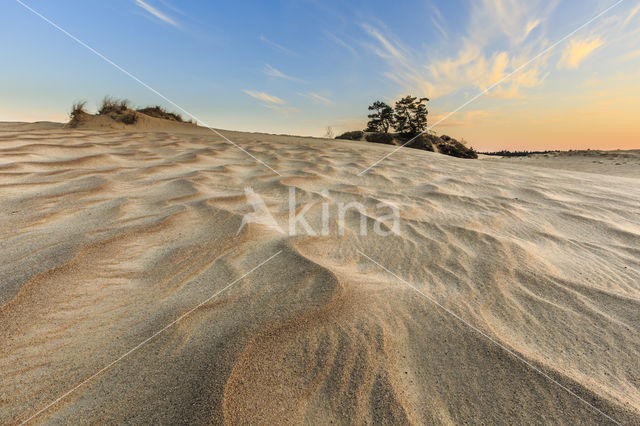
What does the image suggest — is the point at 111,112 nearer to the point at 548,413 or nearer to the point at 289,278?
the point at 289,278

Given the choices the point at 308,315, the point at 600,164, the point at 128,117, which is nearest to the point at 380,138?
the point at 600,164

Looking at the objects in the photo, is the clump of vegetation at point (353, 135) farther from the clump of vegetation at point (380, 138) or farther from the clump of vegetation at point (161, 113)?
the clump of vegetation at point (161, 113)

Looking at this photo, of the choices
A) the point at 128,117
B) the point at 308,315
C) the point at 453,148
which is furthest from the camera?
the point at 453,148

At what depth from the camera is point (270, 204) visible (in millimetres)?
2475

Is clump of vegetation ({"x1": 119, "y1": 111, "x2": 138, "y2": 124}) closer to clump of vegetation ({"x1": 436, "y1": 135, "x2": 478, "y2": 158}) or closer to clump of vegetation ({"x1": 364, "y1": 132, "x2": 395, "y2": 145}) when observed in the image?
clump of vegetation ({"x1": 364, "y1": 132, "x2": 395, "y2": 145})

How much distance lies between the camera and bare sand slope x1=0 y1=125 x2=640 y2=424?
816 mm

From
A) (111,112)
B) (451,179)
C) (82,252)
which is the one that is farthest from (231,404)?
(111,112)

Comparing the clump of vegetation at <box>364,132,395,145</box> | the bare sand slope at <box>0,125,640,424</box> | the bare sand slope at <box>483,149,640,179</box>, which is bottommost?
the bare sand slope at <box>0,125,640,424</box>

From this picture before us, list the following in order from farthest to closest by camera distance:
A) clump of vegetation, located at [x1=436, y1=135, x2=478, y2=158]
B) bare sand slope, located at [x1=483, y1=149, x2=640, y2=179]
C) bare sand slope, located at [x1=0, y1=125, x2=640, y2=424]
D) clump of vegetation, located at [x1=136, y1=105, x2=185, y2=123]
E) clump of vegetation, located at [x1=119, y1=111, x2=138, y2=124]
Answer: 1. clump of vegetation, located at [x1=436, y1=135, x2=478, y2=158]
2. clump of vegetation, located at [x1=136, y1=105, x2=185, y2=123]
3. clump of vegetation, located at [x1=119, y1=111, x2=138, y2=124]
4. bare sand slope, located at [x1=483, y1=149, x2=640, y2=179]
5. bare sand slope, located at [x1=0, y1=125, x2=640, y2=424]

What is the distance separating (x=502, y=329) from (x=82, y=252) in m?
1.94

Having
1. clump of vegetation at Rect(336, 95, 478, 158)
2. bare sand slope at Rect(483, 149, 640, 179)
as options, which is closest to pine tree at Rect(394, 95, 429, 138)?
clump of vegetation at Rect(336, 95, 478, 158)

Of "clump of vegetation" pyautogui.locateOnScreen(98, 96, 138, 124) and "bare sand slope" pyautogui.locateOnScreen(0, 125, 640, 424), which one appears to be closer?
"bare sand slope" pyautogui.locateOnScreen(0, 125, 640, 424)

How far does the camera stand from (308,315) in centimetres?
111

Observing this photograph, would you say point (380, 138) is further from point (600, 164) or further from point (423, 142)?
point (600, 164)
